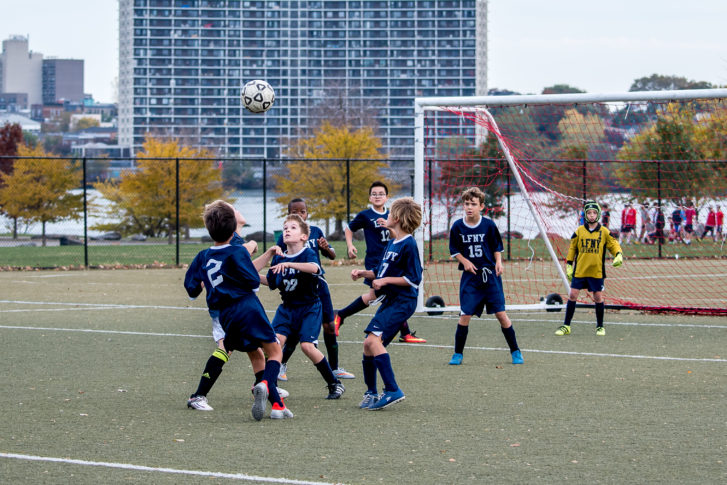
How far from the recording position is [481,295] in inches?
372

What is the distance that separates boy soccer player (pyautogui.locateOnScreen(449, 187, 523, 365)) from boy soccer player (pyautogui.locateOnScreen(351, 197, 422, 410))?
79.9 inches

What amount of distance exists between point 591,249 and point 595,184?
12.9m

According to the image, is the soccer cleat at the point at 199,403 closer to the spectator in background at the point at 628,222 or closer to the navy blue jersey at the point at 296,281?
the navy blue jersey at the point at 296,281

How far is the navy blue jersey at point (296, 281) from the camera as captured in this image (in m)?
7.36

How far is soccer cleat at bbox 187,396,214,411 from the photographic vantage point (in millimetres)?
7055

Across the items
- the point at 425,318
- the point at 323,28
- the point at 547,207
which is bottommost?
the point at 425,318

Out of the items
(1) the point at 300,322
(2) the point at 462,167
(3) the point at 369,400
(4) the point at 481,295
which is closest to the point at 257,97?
(4) the point at 481,295

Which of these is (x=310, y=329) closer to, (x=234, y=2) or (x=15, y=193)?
(x=15, y=193)

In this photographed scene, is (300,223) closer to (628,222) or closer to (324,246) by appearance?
(324,246)

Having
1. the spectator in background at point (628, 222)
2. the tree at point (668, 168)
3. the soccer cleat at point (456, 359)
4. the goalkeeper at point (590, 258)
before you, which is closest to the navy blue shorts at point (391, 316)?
the soccer cleat at point (456, 359)

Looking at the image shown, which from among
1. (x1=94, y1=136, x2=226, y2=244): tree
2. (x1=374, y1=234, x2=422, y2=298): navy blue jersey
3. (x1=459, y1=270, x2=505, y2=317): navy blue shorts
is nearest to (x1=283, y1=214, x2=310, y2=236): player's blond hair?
(x1=374, y1=234, x2=422, y2=298): navy blue jersey

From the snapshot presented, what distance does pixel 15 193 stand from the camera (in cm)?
3475

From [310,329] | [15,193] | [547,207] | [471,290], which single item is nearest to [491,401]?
[310,329]

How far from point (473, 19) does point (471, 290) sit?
167105mm
